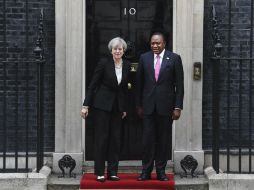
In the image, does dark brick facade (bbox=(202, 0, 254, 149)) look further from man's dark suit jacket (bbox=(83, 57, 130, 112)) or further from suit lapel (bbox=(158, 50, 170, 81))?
man's dark suit jacket (bbox=(83, 57, 130, 112))

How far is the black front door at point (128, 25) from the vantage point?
8977 mm

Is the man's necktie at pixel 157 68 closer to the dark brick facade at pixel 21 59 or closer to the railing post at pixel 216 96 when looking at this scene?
the railing post at pixel 216 96

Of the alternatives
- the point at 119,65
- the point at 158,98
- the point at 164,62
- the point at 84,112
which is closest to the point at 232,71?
the point at 164,62

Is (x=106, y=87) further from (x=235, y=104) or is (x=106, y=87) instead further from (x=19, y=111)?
(x=235, y=104)

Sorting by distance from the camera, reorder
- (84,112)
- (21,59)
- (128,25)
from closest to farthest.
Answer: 1. (84,112)
2. (21,59)
3. (128,25)

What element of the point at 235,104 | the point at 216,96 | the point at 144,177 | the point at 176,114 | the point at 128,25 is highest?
the point at 128,25

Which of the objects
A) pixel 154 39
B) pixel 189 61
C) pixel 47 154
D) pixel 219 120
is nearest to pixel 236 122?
pixel 219 120

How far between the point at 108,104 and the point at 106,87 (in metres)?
0.21

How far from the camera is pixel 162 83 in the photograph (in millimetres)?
8078

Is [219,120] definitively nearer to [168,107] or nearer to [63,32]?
[168,107]

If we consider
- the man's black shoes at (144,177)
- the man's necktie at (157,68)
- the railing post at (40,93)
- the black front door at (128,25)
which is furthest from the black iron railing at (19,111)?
the man's necktie at (157,68)

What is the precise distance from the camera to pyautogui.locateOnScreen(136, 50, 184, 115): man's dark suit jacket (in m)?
8.06

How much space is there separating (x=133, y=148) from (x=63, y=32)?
1822 mm

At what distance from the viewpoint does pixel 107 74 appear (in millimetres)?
8070
